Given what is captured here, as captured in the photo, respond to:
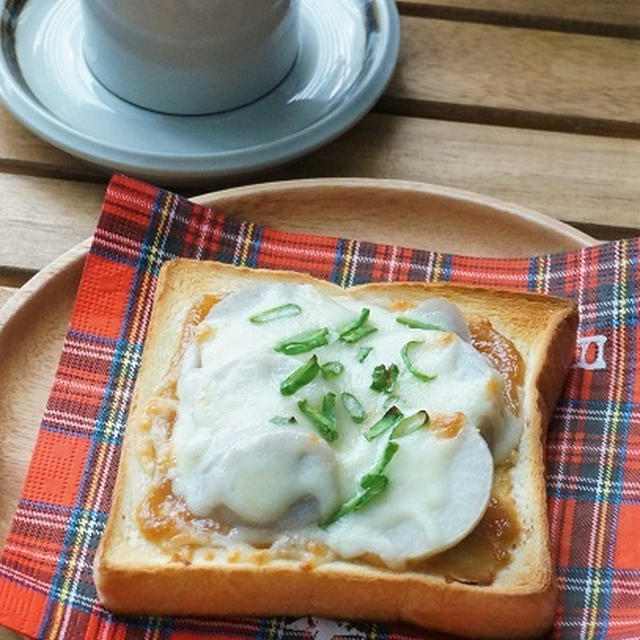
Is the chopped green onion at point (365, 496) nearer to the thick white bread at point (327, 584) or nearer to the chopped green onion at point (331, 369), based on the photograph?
the thick white bread at point (327, 584)

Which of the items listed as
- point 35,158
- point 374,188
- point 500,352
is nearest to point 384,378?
point 500,352

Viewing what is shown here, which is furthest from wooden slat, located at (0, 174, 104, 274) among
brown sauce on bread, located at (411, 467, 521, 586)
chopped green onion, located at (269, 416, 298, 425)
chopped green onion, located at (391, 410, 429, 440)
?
brown sauce on bread, located at (411, 467, 521, 586)

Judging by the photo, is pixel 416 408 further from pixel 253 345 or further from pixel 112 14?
pixel 112 14

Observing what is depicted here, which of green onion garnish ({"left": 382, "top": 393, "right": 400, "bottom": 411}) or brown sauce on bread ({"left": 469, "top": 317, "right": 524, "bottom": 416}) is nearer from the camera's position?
green onion garnish ({"left": 382, "top": 393, "right": 400, "bottom": 411})

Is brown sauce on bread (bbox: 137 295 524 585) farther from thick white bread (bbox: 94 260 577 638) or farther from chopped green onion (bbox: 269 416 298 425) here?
chopped green onion (bbox: 269 416 298 425)

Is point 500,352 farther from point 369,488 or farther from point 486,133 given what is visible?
point 486,133
